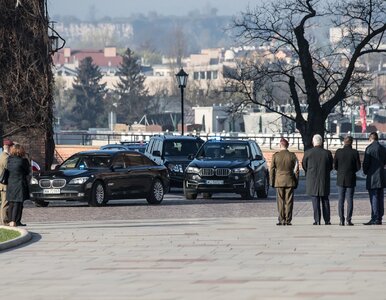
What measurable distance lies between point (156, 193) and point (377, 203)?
33.6 feet

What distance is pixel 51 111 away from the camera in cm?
3862

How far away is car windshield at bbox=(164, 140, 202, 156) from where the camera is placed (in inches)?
1779

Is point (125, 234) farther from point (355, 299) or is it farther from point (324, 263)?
point (355, 299)

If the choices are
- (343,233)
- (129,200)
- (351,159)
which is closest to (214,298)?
(343,233)

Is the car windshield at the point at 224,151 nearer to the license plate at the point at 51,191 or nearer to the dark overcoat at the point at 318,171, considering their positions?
the license plate at the point at 51,191

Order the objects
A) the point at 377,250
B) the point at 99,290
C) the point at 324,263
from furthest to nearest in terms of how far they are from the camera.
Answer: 1. the point at 377,250
2. the point at 324,263
3. the point at 99,290

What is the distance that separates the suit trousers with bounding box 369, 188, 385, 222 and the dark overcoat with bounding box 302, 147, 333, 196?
95cm

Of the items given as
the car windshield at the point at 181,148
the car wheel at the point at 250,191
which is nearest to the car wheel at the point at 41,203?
the car wheel at the point at 250,191

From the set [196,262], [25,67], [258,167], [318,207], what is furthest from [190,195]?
[196,262]

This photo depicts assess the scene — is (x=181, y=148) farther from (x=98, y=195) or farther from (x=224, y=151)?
(x=98, y=195)

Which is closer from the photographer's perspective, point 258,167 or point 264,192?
point 258,167

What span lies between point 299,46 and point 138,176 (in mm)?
16523

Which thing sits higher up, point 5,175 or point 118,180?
point 5,175

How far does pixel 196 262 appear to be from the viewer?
20.8m
